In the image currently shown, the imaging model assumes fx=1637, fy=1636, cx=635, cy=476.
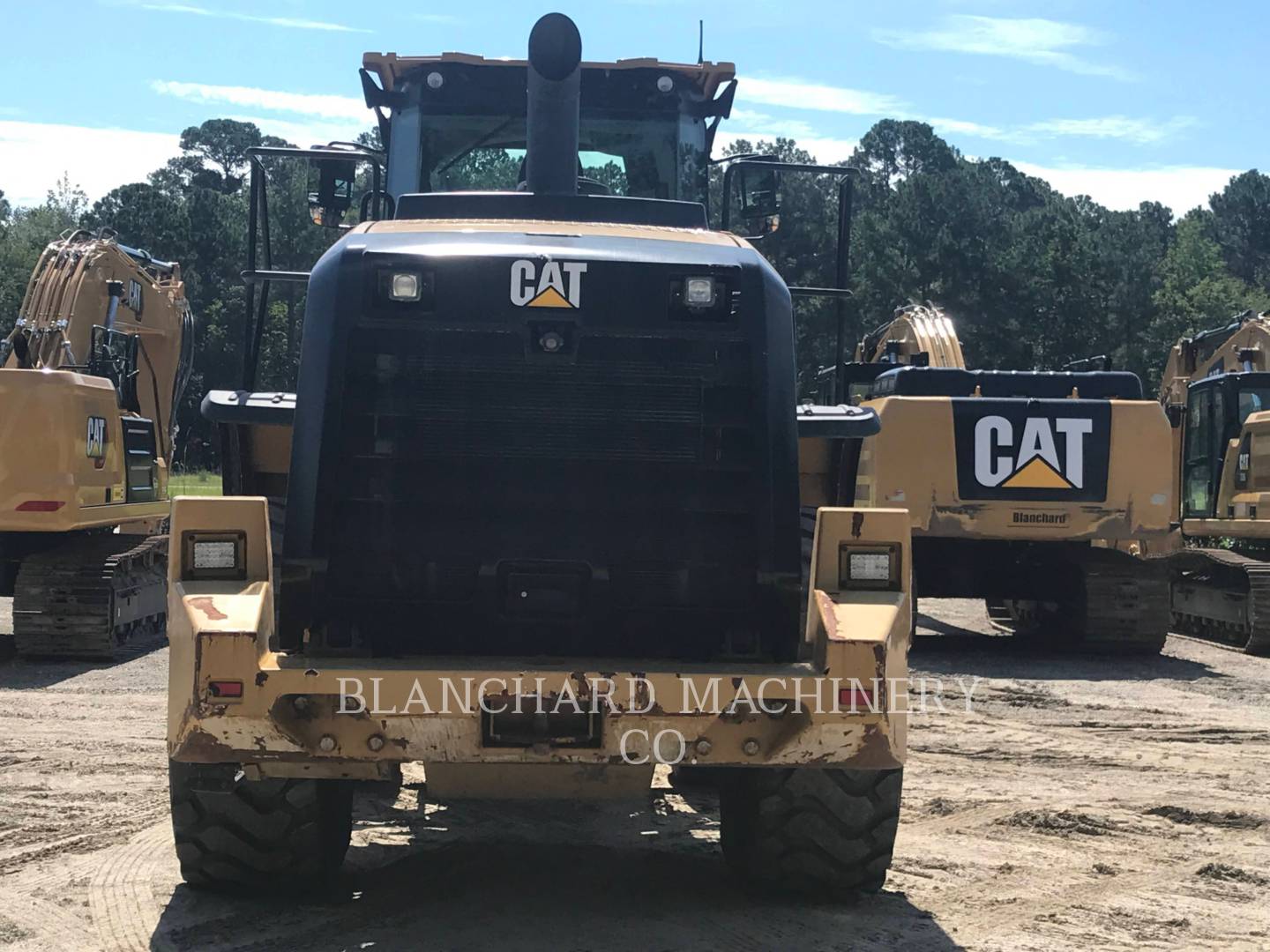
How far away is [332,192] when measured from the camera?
22.7 ft

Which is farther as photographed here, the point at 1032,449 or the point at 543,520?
the point at 1032,449

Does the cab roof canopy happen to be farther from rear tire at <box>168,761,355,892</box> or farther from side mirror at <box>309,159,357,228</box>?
rear tire at <box>168,761,355,892</box>

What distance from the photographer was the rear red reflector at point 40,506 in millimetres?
11758

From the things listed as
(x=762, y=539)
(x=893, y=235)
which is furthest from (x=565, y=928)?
(x=893, y=235)

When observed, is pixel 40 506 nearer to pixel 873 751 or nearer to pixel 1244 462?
pixel 873 751

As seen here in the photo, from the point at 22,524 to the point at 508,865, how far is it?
706cm

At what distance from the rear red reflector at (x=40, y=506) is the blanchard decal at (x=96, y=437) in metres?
0.57

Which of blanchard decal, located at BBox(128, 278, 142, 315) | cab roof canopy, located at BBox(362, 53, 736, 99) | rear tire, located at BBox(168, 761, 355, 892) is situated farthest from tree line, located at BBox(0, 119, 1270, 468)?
rear tire, located at BBox(168, 761, 355, 892)

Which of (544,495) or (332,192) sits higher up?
(332,192)

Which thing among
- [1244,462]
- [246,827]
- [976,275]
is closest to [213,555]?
[246,827]

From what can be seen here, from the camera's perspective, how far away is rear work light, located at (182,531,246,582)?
5168 millimetres

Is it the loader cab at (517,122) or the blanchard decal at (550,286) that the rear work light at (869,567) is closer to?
the blanchard decal at (550,286)

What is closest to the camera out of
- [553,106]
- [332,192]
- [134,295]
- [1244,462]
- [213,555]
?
[213,555]
